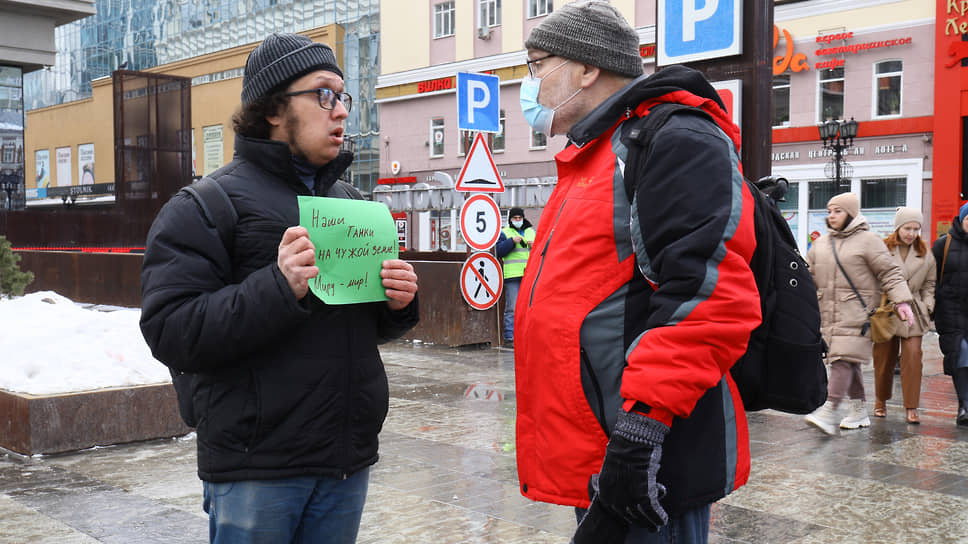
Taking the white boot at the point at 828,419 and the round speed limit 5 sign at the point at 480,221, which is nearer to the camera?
the white boot at the point at 828,419

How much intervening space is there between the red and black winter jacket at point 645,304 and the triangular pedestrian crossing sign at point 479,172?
853 centimetres

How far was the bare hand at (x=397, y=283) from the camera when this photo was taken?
8.54 ft

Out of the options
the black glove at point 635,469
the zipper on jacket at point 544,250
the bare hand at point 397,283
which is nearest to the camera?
the black glove at point 635,469

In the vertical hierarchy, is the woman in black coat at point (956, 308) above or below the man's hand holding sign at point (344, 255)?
below

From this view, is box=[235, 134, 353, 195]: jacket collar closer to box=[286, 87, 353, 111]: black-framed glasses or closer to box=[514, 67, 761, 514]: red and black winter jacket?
box=[286, 87, 353, 111]: black-framed glasses

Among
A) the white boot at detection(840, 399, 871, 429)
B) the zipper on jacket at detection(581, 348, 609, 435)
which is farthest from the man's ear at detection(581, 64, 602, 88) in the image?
the white boot at detection(840, 399, 871, 429)

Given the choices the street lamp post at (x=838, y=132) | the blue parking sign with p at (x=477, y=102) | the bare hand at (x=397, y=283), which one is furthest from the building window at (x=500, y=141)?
the bare hand at (x=397, y=283)

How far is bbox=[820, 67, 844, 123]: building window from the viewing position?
90.8 feet

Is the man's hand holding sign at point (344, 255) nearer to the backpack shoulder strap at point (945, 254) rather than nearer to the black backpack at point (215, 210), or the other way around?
the black backpack at point (215, 210)

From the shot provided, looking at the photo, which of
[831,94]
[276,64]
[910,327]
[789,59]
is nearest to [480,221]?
[910,327]

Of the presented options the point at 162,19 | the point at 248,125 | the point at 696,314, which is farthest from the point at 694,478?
the point at 162,19

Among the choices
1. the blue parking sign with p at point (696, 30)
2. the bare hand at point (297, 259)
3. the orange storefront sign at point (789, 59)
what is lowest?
the bare hand at point (297, 259)

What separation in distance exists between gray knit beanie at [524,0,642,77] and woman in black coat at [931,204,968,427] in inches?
262

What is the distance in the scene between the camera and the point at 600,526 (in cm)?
212
